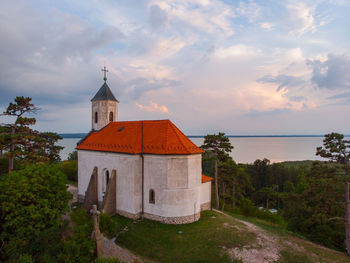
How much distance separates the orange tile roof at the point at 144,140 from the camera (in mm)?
16328

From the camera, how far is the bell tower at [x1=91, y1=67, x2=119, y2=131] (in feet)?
77.1

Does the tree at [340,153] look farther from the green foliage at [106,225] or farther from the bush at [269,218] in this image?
the green foliage at [106,225]

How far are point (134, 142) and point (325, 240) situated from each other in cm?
1669

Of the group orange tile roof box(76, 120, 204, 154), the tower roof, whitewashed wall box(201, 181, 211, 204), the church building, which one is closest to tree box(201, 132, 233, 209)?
whitewashed wall box(201, 181, 211, 204)

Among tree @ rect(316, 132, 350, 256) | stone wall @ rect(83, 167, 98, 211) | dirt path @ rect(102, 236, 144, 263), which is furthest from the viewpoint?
stone wall @ rect(83, 167, 98, 211)

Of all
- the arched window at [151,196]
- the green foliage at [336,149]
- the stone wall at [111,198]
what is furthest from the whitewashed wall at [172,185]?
the green foliage at [336,149]

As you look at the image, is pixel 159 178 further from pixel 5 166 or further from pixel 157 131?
pixel 5 166

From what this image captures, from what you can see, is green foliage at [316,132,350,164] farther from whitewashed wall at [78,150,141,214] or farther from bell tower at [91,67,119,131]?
bell tower at [91,67,119,131]

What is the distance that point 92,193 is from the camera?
766 inches

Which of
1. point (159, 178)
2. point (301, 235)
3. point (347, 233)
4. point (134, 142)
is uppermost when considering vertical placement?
point (134, 142)

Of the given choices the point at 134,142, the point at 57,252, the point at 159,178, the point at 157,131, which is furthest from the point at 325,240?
the point at 57,252

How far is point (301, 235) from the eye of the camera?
16016mm

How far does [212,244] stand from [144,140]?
9453 millimetres

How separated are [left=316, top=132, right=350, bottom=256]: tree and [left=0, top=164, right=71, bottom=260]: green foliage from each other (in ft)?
59.6
